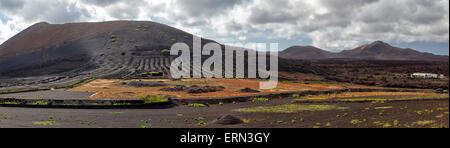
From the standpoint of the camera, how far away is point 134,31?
353ft

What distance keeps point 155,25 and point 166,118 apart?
4043 inches

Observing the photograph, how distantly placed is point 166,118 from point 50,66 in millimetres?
74102

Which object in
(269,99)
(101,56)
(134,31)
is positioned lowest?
(269,99)

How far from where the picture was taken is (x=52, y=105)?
23.7 metres

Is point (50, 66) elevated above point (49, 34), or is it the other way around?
point (49, 34)
